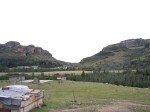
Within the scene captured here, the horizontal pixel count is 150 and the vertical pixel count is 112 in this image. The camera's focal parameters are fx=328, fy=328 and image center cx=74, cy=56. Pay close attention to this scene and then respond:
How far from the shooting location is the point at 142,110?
27.4m

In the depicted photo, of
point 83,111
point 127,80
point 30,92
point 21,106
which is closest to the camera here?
point 21,106

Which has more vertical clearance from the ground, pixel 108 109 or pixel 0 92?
pixel 0 92

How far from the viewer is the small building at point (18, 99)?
907 inches

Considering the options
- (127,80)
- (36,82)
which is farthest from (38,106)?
(127,80)

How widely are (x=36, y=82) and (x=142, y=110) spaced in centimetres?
3197

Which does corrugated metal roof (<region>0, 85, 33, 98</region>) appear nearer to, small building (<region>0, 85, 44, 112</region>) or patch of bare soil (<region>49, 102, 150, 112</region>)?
small building (<region>0, 85, 44, 112</region>)

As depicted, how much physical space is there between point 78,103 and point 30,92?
5.13m

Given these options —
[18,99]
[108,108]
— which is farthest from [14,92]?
[108,108]

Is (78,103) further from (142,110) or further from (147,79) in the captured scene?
(147,79)

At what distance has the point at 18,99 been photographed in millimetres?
22859

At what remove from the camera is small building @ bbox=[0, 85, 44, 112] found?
23031mm

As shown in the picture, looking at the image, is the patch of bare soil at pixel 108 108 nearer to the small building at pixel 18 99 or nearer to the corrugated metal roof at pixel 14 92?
the small building at pixel 18 99

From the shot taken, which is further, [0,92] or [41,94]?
[41,94]

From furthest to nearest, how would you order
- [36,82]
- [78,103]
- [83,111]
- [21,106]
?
1. [36,82]
2. [78,103]
3. [83,111]
4. [21,106]
